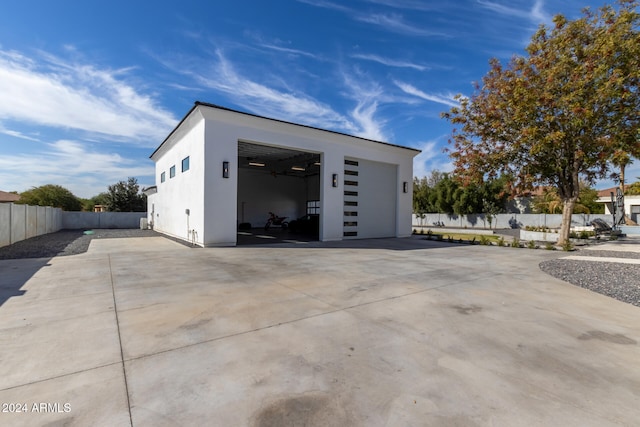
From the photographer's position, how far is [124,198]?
99.2 feet

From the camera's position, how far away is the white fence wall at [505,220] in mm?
23156

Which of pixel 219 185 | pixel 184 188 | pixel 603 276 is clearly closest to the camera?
pixel 603 276

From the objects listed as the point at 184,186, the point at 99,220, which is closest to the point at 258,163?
the point at 184,186

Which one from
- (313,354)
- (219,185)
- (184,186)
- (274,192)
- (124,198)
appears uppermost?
(274,192)

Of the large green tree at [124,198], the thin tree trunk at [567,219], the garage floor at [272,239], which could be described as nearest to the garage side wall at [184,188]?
the garage floor at [272,239]

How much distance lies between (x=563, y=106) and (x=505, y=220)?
20653 millimetres

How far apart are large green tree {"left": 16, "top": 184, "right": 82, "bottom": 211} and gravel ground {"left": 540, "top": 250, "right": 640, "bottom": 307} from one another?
160ft

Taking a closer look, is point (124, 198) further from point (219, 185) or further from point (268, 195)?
point (219, 185)

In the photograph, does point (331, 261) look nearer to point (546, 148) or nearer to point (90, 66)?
point (546, 148)

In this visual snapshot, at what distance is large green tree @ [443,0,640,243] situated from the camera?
29.6 ft

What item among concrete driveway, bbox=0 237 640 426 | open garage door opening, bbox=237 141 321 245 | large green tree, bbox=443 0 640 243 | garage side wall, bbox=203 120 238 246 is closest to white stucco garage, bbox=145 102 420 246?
garage side wall, bbox=203 120 238 246

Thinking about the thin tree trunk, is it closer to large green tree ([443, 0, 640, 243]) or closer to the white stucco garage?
large green tree ([443, 0, 640, 243])

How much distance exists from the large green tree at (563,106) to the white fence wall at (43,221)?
57.7ft

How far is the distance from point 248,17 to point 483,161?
1040 centimetres
